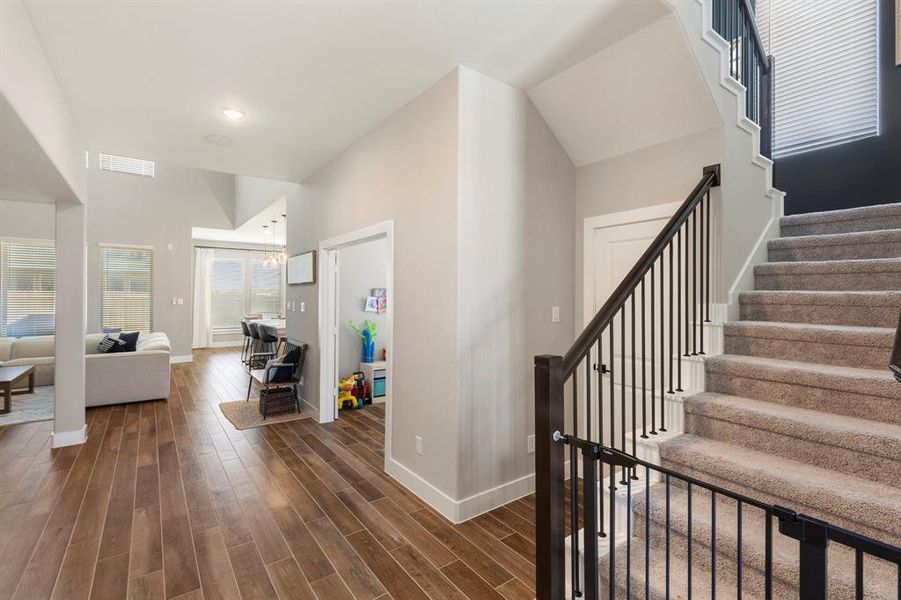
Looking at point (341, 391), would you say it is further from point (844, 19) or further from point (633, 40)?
point (844, 19)

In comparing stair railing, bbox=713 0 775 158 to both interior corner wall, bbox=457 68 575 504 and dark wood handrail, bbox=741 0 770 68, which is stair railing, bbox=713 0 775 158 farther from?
interior corner wall, bbox=457 68 575 504

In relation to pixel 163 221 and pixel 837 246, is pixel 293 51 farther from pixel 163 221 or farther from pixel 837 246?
pixel 163 221

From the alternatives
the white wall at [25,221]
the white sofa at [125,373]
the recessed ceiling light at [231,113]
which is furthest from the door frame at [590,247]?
the white wall at [25,221]

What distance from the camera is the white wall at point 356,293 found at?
18.0 feet

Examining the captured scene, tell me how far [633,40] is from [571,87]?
47cm

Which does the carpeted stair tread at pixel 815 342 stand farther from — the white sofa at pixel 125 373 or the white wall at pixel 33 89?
the white sofa at pixel 125 373

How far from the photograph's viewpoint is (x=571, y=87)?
2.81m

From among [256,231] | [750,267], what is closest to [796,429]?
[750,267]

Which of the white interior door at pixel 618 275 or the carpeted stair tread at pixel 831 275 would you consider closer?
the carpeted stair tread at pixel 831 275

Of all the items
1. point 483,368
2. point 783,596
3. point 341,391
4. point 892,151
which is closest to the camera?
point 783,596

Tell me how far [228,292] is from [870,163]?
12070 millimetres

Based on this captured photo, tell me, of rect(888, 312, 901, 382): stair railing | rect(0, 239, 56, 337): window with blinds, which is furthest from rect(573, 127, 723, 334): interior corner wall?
rect(0, 239, 56, 337): window with blinds

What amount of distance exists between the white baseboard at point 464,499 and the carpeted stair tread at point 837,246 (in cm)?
234

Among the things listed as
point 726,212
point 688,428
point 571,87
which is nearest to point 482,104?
point 571,87
